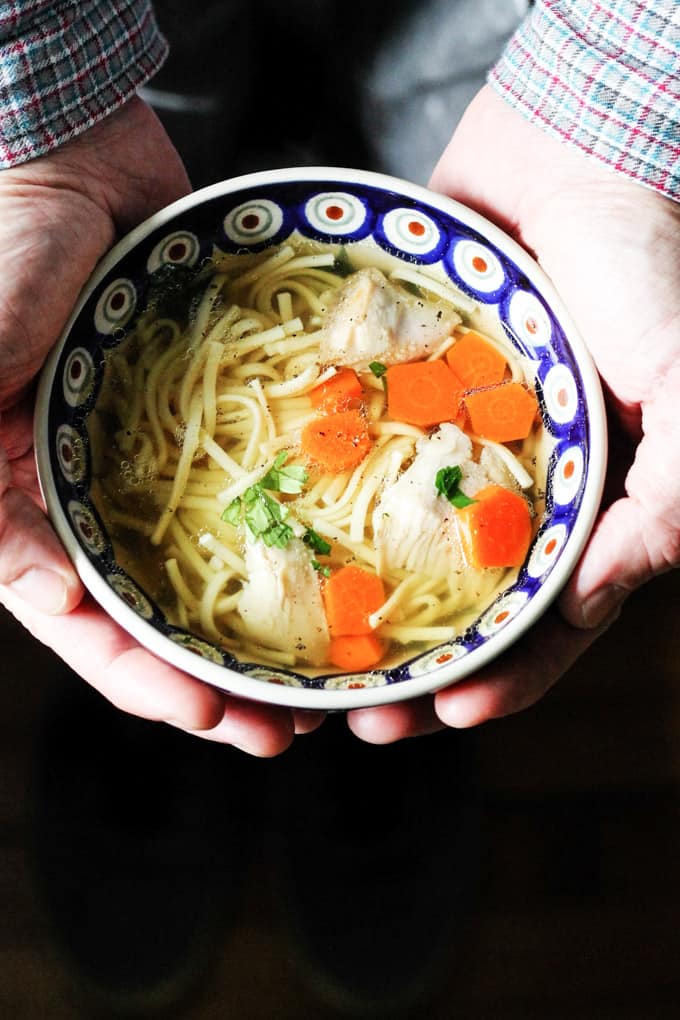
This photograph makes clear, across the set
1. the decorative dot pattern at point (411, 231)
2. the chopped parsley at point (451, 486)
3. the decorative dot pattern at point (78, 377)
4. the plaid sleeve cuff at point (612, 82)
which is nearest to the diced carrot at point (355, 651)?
the chopped parsley at point (451, 486)

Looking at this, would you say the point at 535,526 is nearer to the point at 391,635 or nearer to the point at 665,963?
the point at 391,635

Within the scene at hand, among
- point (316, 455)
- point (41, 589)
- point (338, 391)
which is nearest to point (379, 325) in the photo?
point (338, 391)

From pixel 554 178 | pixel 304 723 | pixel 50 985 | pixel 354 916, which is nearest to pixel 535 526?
pixel 304 723

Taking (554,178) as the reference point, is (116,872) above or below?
below

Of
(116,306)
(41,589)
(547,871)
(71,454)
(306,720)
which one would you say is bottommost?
(547,871)

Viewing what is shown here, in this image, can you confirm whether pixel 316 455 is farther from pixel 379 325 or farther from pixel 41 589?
pixel 41 589

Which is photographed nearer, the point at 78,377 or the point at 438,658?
the point at 438,658

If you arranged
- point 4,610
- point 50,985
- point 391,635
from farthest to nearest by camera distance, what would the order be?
point 4,610
point 50,985
point 391,635
